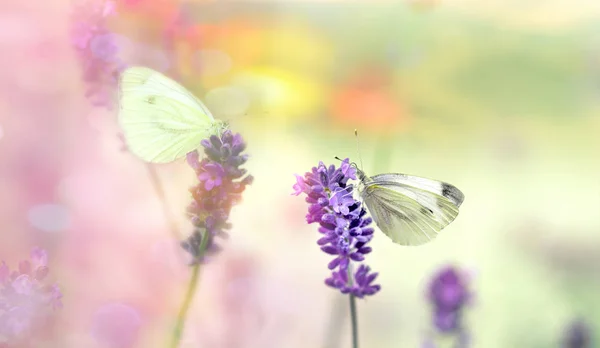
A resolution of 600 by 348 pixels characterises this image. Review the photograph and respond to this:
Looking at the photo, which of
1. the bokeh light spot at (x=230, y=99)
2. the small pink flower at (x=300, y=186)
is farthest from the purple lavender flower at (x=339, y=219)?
the bokeh light spot at (x=230, y=99)

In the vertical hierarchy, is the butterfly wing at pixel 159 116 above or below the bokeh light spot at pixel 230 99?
below

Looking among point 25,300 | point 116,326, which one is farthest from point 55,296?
point 116,326

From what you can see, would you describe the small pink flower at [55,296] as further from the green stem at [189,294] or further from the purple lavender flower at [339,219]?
the purple lavender flower at [339,219]

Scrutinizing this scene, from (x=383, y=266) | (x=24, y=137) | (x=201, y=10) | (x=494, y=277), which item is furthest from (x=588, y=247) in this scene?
(x=24, y=137)

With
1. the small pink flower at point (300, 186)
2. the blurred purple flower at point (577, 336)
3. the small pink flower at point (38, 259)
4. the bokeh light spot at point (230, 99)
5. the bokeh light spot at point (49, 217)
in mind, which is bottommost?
the small pink flower at point (38, 259)

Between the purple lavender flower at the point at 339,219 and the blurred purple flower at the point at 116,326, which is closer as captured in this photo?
the purple lavender flower at the point at 339,219

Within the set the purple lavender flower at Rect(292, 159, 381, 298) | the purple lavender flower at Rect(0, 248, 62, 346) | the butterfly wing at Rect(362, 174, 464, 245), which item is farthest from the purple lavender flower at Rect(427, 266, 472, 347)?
the purple lavender flower at Rect(0, 248, 62, 346)

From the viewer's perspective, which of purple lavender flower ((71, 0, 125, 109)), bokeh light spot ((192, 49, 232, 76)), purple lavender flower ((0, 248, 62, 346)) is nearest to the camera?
purple lavender flower ((0, 248, 62, 346))

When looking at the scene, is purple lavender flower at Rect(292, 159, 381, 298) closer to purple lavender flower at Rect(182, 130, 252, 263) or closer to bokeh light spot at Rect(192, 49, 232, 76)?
purple lavender flower at Rect(182, 130, 252, 263)
